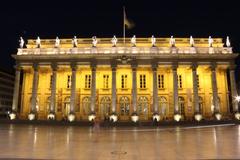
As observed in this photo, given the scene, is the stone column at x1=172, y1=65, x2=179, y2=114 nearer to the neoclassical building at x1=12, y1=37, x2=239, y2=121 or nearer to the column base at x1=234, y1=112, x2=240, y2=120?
the neoclassical building at x1=12, y1=37, x2=239, y2=121

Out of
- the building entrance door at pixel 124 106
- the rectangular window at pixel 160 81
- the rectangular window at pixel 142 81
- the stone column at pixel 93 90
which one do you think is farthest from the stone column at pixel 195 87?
the stone column at pixel 93 90

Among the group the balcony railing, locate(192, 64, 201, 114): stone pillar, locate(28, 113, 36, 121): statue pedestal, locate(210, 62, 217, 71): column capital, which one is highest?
the balcony railing

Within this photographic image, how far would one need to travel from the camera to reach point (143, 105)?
45.1 m

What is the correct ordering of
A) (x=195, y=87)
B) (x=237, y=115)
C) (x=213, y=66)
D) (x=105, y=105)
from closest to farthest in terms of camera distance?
(x=237, y=115)
(x=195, y=87)
(x=213, y=66)
(x=105, y=105)

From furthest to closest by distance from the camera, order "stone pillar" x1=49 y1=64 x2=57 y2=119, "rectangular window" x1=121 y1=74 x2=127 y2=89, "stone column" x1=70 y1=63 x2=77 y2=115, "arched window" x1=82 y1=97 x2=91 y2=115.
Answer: "rectangular window" x1=121 y1=74 x2=127 y2=89
"arched window" x1=82 y1=97 x2=91 y2=115
"stone pillar" x1=49 y1=64 x2=57 y2=119
"stone column" x1=70 y1=63 x2=77 y2=115

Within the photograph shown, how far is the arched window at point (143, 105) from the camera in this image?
147ft

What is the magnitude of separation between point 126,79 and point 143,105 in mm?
5597

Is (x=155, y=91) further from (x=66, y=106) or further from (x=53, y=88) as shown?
(x=53, y=88)

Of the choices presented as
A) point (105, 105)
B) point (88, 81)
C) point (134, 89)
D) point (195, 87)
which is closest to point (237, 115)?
point (195, 87)

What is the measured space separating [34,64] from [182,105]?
88.0 ft

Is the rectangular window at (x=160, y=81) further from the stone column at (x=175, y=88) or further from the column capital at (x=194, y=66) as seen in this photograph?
the column capital at (x=194, y=66)

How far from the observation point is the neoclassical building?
4178 cm

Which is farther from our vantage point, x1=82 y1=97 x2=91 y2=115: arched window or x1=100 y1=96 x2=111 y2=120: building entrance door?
x1=82 y1=97 x2=91 y2=115: arched window

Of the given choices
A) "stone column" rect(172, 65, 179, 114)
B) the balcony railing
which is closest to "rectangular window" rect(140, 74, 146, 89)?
the balcony railing
